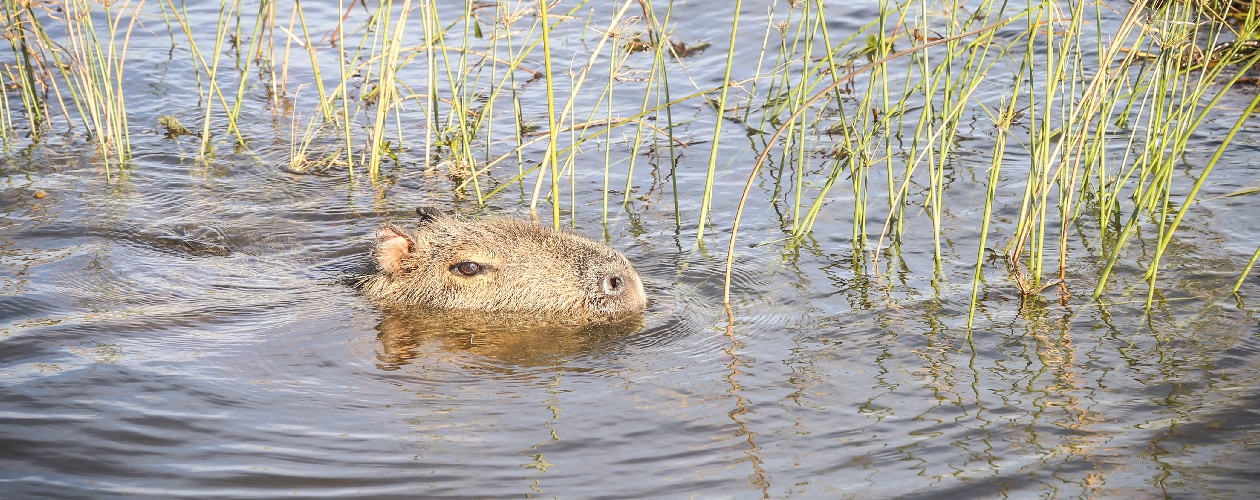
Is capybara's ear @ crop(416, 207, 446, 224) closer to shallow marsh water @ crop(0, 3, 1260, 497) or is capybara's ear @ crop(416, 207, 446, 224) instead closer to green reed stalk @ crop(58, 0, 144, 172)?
shallow marsh water @ crop(0, 3, 1260, 497)

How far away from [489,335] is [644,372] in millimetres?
919

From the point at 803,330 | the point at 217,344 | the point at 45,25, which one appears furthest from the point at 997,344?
the point at 45,25

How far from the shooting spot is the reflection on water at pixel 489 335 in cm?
485

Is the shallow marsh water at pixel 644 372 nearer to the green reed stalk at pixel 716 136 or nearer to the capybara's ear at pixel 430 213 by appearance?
the green reed stalk at pixel 716 136

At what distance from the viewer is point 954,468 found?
359cm

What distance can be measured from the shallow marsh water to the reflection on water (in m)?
0.03

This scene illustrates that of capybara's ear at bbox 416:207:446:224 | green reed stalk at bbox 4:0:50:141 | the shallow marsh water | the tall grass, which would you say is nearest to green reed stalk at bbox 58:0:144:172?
the tall grass

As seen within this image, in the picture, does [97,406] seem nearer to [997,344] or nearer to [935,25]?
[997,344]

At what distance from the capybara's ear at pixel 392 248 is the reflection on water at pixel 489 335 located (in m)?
0.23

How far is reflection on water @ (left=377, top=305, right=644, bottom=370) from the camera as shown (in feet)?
15.9

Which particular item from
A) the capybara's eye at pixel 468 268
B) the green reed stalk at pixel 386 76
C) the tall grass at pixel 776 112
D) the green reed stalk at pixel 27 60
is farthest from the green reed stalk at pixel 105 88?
the capybara's eye at pixel 468 268

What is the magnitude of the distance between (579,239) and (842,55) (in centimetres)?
443

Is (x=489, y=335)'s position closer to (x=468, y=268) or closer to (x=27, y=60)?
(x=468, y=268)

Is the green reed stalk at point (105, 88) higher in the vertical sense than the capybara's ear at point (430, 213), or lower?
higher
